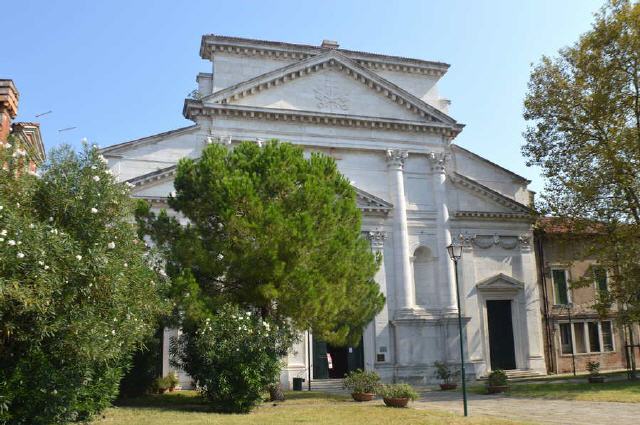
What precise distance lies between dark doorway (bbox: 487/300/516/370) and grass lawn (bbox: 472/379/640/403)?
Result: 21.0ft

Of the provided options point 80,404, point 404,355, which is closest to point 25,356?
point 80,404

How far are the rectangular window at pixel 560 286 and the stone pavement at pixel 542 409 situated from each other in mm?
13647

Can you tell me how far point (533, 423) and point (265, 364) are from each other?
7.44 meters

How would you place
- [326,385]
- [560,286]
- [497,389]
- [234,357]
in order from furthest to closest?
1. [560,286]
2. [326,385]
3. [497,389]
4. [234,357]

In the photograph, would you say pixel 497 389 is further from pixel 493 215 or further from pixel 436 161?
pixel 436 161

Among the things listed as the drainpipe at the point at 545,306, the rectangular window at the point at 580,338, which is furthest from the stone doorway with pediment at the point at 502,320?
the rectangular window at the point at 580,338

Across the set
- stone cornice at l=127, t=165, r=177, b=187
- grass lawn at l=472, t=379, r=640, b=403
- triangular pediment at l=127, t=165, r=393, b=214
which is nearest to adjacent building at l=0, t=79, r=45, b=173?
triangular pediment at l=127, t=165, r=393, b=214

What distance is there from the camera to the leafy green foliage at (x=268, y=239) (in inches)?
690

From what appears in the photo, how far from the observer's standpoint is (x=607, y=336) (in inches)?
1363

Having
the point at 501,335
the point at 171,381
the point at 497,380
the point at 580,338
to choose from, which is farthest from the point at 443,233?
the point at 171,381

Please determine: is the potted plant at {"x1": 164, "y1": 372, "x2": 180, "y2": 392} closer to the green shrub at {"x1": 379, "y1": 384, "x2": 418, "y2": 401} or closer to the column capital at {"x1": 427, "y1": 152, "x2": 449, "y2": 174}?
the green shrub at {"x1": 379, "y1": 384, "x2": 418, "y2": 401}

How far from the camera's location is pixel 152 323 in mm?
16016

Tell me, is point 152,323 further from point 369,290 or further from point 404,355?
point 404,355

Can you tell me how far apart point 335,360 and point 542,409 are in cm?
1423
